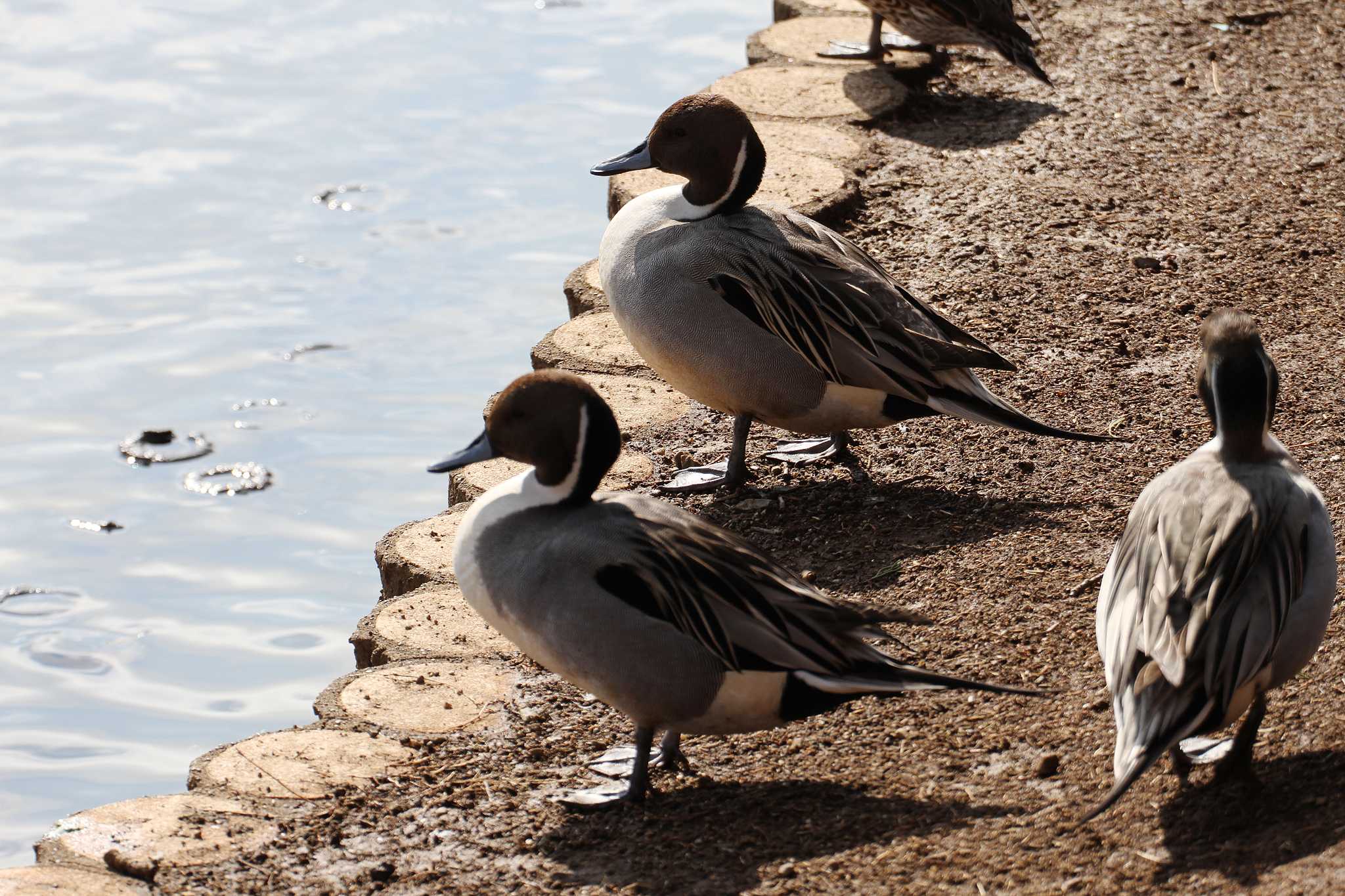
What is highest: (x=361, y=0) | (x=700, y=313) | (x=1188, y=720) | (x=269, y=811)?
(x=361, y=0)

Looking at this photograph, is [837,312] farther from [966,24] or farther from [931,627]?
[966,24]

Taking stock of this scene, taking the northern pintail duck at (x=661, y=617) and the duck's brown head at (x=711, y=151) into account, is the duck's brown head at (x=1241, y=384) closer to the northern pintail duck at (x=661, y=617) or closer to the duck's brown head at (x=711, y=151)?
the northern pintail duck at (x=661, y=617)

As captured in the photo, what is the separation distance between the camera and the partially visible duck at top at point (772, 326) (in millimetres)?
3891

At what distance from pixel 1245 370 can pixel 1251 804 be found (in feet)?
2.54

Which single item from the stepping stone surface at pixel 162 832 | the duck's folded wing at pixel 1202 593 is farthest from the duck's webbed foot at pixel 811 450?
the stepping stone surface at pixel 162 832

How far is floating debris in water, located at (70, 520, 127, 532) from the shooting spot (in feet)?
16.4

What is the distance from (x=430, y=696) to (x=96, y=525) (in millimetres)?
2124

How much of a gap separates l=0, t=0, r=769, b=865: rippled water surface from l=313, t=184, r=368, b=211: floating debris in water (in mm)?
16

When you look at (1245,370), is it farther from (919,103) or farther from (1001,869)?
(919,103)

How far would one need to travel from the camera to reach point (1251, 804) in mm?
2674

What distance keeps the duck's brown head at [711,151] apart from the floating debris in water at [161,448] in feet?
6.78

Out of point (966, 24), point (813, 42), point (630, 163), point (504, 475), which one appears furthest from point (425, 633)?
point (813, 42)

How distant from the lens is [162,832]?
2.93 metres

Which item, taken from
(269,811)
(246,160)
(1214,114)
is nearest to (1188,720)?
(269,811)
